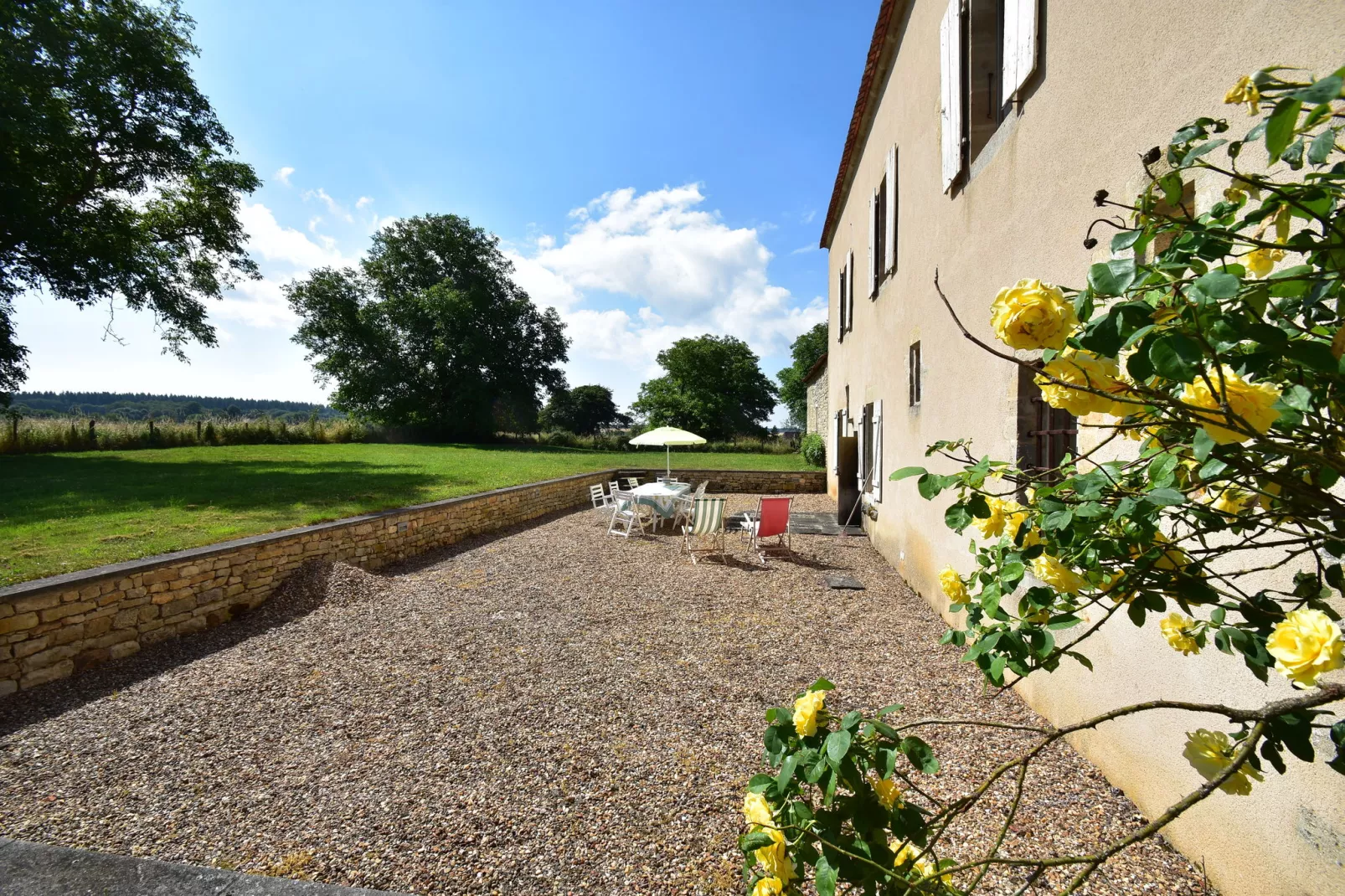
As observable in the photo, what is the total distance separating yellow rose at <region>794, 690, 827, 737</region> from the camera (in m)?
1.19

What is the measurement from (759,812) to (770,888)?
0.46ft

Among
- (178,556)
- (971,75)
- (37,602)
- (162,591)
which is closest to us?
(37,602)

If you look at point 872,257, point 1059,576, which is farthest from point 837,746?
point 872,257

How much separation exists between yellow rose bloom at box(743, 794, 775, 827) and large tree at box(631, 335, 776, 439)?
45420mm

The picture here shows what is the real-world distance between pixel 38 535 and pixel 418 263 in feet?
108

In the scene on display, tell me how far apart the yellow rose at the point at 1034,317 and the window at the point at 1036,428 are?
115 inches

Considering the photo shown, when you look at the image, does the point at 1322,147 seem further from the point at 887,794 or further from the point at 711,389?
the point at 711,389

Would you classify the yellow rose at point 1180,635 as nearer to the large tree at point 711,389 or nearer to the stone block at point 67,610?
the stone block at point 67,610

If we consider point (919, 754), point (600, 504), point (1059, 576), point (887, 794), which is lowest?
point (600, 504)

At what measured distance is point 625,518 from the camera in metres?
10.2

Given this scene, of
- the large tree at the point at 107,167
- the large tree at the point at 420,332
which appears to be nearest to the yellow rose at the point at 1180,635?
the large tree at the point at 107,167

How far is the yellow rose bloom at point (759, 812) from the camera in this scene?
3.99ft

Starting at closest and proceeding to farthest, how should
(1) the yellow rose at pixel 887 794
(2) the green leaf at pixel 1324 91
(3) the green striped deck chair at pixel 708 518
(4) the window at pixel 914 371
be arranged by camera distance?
(2) the green leaf at pixel 1324 91 < (1) the yellow rose at pixel 887 794 < (4) the window at pixel 914 371 < (3) the green striped deck chair at pixel 708 518

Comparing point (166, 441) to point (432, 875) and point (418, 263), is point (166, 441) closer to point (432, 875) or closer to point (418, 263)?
point (418, 263)
